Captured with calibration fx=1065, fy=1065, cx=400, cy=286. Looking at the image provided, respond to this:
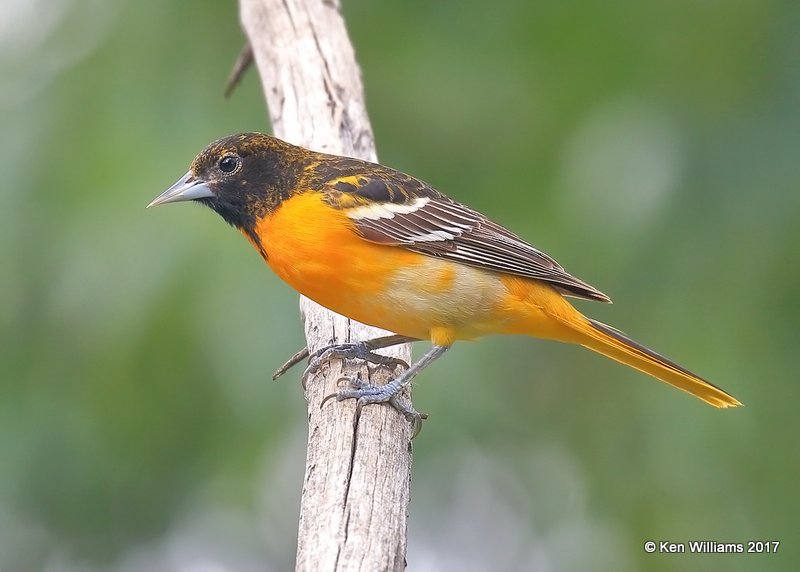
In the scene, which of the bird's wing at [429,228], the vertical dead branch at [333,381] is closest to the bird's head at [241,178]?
the bird's wing at [429,228]

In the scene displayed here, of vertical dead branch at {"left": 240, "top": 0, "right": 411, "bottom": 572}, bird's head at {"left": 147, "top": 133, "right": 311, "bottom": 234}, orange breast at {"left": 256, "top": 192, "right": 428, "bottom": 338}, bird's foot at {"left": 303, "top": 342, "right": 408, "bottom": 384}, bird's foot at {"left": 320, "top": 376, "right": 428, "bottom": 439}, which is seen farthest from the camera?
bird's head at {"left": 147, "top": 133, "right": 311, "bottom": 234}

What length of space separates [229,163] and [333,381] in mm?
1180

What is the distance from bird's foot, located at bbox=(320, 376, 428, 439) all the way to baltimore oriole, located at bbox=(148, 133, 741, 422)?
0.21 ft

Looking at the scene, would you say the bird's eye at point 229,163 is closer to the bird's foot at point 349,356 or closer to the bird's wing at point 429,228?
the bird's wing at point 429,228

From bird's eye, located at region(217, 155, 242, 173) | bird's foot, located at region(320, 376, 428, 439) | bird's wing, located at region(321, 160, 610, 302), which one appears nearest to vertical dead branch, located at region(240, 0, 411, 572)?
bird's foot, located at region(320, 376, 428, 439)

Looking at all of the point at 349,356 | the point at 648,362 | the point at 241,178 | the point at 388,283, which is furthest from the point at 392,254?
the point at 648,362

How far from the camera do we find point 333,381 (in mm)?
4441

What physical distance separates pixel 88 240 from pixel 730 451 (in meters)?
3.08

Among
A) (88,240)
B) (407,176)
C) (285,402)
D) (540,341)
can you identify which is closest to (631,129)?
(407,176)

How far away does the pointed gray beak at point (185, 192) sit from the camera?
469 centimetres

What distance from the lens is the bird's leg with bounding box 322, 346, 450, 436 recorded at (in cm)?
422

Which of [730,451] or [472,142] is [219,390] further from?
[730,451]

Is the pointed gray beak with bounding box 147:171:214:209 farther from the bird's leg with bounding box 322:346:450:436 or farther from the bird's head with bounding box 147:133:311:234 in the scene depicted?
the bird's leg with bounding box 322:346:450:436

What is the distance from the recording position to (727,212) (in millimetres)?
4832
